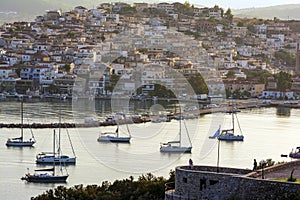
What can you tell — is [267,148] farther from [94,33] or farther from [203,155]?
[94,33]

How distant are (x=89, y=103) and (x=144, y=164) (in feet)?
41.3

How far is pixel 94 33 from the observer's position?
4209cm

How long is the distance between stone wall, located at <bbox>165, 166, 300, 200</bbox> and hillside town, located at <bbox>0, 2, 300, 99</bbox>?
2238 centimetres

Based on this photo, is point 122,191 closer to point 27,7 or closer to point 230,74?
point 230,74

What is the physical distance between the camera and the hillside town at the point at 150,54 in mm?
→ 30375

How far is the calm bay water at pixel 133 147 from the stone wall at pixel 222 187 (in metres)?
5.06

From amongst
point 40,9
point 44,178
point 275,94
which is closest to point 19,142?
point 44,178

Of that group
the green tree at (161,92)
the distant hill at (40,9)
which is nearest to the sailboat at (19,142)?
the green tree at (161,92)

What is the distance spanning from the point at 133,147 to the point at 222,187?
9.96 m

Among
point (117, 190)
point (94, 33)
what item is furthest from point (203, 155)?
point (94, 33)

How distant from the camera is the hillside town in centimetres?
3038

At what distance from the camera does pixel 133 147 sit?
1570cm

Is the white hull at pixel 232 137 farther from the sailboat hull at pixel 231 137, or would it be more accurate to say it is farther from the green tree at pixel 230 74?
the green tree at pixel 230 74

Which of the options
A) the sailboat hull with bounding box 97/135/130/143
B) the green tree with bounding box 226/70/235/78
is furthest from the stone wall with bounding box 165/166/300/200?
the green tree with bounding box 226/70/235/78
